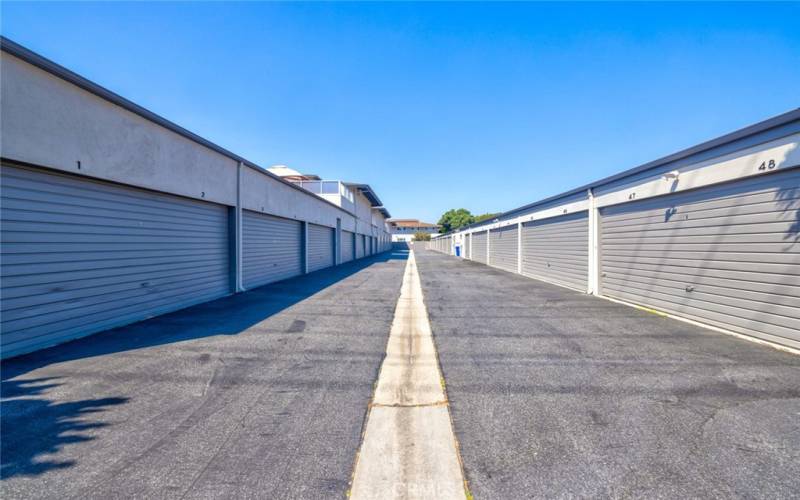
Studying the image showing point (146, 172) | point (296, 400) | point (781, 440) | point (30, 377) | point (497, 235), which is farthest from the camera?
point (497, 235)

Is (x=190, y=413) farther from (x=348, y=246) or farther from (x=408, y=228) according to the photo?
(x=408, y=228)

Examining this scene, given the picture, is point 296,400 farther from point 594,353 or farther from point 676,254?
point 676,254

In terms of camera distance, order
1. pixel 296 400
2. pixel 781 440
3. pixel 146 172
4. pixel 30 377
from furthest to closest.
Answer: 1. pixel 146 172
2. pixel 30 377
3. pixel 296 400
4. pixel 781 440

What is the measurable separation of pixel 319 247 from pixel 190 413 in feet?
48.4

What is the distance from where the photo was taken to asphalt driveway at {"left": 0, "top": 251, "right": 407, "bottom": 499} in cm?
219

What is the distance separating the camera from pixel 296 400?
3271 millimetres

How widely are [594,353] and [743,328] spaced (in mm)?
3200

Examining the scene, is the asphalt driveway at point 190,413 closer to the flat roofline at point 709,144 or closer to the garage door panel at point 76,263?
the garage door panel at point 76,263

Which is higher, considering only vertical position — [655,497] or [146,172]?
[146,172]

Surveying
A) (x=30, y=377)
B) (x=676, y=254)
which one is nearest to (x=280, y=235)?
(x=30, y=377)

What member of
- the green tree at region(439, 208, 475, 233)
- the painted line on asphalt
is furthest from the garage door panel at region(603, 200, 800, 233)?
the green tree at region(439, 208, 475, 233)

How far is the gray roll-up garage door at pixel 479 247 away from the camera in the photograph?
76.5 feet

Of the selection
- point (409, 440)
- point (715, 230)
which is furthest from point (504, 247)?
point (409, 440)

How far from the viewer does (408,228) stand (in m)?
101
